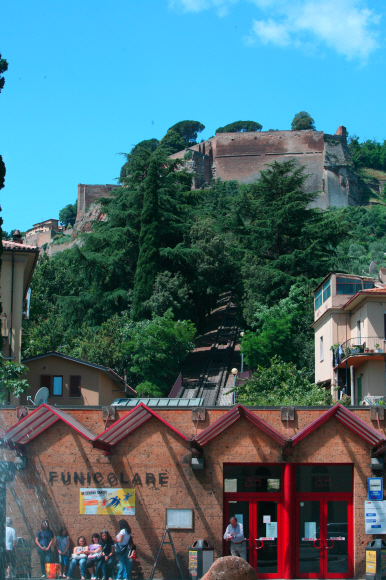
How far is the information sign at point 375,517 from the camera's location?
16266 millimetres

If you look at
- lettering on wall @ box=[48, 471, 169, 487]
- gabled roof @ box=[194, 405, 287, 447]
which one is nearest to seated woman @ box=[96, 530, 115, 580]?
lettering on wall @ box=[48, 471, 169, 487]

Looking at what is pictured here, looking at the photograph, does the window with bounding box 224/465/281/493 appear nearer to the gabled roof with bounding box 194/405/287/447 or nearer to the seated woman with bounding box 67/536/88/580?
the gabled roof with bounding box 194/405/287/447

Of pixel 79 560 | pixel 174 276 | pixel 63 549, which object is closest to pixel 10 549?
pixel 63 549

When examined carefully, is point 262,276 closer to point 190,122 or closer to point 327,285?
point 327,285

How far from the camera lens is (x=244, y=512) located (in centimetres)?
1675

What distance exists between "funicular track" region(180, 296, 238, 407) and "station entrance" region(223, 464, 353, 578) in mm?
21499

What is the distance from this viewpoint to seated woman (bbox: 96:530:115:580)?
1581 cm

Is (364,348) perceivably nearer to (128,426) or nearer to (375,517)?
(375,517)

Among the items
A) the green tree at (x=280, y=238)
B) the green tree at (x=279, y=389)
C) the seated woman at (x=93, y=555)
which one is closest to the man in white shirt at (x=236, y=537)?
the seated woman at (x=93, y=555)

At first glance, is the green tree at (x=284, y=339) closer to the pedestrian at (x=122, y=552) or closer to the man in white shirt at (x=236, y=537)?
the man in white shirt at (x=236, y=537)

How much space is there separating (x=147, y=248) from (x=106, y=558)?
36.7m

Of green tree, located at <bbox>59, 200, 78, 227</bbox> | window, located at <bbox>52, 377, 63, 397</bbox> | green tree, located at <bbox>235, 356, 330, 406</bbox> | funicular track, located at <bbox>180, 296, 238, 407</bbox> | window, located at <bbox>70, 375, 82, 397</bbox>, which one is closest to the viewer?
green tree, located at <bbox>235, 356, 330, 406</bbox>

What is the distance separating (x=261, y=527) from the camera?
16641 millimetres

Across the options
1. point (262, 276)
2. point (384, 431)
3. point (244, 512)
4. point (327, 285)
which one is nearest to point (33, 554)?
point (244, 512)
